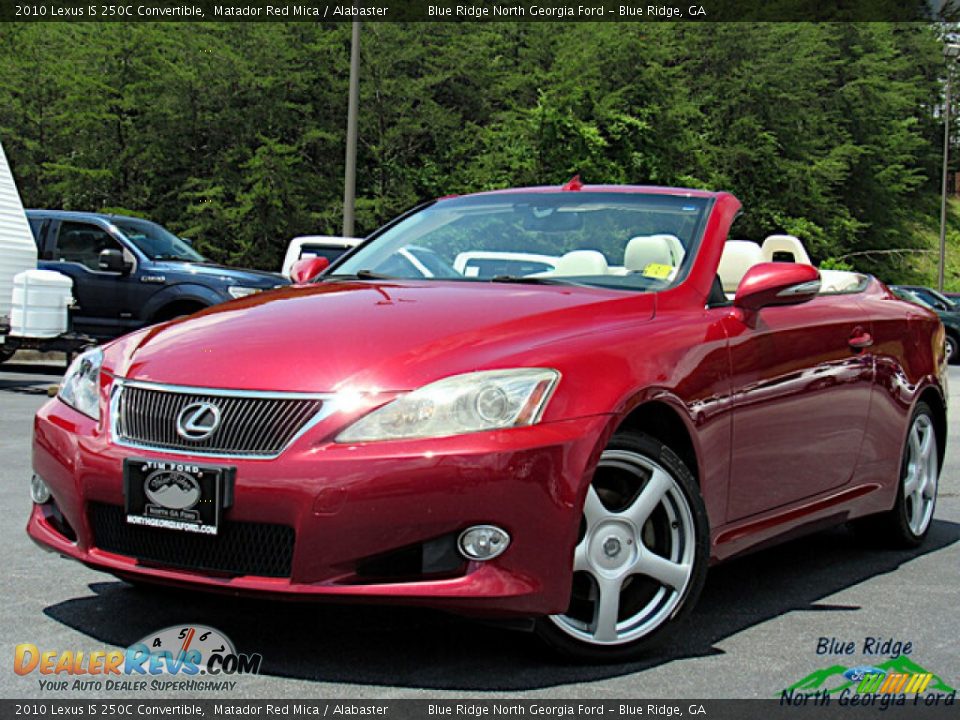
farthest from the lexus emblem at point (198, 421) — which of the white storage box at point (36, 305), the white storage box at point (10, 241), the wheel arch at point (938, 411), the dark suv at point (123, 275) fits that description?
the dark suv at point (123, 275)

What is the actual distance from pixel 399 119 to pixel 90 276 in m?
28.9

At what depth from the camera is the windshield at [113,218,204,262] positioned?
56.3ft

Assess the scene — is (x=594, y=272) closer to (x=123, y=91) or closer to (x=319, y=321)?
(x=319, y=321)

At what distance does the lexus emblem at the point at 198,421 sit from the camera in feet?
12.5

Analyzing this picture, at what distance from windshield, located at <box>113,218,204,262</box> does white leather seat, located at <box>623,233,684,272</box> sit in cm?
1284

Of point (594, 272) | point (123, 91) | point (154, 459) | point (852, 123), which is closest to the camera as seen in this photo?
point (154, 459)

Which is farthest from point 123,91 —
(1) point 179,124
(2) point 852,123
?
(2) point 852,123

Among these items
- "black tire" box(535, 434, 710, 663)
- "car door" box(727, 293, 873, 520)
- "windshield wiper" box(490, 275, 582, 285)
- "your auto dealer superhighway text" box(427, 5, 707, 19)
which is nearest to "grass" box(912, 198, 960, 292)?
"your auto dealer superhighway text" box(427, 5, 707, 19)

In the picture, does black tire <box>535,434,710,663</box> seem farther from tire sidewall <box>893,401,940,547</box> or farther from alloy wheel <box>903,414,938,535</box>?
alloy wheel <box>903,414,938,535</box>

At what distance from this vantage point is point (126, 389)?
4.08 metres

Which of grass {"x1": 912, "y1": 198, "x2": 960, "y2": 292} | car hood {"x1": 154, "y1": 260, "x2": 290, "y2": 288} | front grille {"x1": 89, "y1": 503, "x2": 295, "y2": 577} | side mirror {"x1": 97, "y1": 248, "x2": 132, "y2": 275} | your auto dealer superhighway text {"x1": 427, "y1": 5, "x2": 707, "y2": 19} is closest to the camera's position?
front grille {"x1": 89, "y1": 503, "x2": 295, "y2": 577}

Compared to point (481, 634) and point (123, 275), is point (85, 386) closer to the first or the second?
point (481, 634)

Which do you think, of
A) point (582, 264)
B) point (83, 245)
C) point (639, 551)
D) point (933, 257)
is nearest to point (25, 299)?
point (83, 245)

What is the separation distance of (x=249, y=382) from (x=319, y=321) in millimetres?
480
